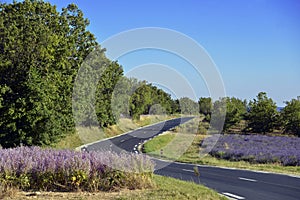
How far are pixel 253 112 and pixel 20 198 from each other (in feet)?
151

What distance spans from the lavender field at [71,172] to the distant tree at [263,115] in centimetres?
4253

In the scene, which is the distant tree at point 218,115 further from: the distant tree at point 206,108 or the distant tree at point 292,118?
the distant tree at point 292,118

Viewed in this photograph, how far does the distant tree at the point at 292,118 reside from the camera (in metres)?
46.5

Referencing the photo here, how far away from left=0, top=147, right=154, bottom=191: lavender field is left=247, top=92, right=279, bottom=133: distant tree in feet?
140

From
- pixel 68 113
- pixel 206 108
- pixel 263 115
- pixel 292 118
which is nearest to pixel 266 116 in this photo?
pixel 263 115

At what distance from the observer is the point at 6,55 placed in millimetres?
23250

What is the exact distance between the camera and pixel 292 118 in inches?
1848

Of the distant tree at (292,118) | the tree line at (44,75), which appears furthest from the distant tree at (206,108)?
the tree line at (44,75)

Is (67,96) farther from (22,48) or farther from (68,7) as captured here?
(68,7)

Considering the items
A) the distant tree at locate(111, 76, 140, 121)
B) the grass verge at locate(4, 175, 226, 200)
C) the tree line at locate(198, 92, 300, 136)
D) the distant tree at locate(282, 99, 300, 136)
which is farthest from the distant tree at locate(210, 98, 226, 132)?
the grass verge at locate(4, 175, 226, 200)

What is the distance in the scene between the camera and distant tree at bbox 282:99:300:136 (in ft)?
153

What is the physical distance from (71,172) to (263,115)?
144 ft

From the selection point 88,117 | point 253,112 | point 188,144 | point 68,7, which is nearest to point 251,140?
point 188,144

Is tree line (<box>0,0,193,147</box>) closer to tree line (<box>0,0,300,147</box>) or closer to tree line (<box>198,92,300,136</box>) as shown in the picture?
tree line (<box>0,0,300,147</box>)
